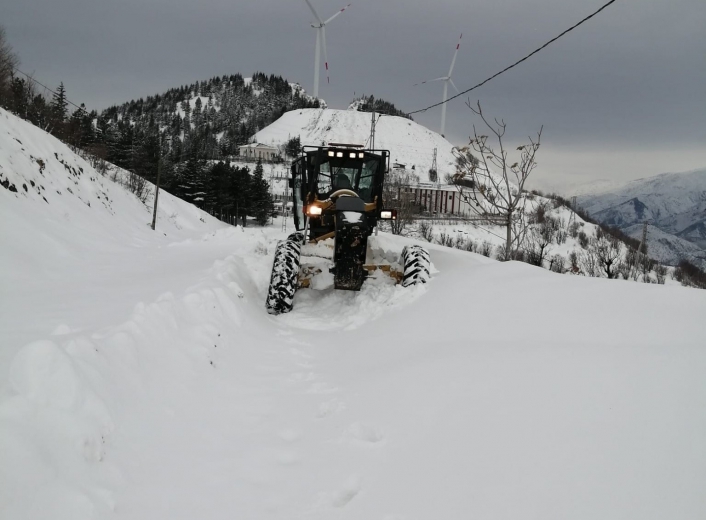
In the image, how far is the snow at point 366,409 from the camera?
2238 mm

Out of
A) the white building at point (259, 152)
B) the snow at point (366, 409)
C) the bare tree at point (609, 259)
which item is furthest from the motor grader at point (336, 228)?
the white building at point (259, 152)

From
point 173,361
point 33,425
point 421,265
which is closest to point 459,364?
point 173,361

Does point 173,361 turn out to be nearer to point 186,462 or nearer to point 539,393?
point 186,462

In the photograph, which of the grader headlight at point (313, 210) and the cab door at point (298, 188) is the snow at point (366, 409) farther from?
the cab door at point (298, 188)

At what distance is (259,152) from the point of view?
150 meters

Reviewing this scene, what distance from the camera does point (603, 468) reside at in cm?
221

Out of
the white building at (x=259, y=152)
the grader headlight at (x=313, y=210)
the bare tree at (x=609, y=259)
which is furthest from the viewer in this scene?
the white building at (x=259, y=152)

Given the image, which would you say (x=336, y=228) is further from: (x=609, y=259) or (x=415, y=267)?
(x=609, y=259)

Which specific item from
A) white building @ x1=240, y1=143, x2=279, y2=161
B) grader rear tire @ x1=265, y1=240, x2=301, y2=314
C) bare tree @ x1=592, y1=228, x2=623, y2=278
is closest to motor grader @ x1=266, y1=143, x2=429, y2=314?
grader rear tire @ x1=265, y1=240, x2=301, y2=314

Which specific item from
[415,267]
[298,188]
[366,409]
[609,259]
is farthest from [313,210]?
[609,259]

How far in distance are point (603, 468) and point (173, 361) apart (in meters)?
3.54

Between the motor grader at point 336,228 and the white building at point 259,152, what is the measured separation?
467 feet

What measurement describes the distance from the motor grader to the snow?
168cm

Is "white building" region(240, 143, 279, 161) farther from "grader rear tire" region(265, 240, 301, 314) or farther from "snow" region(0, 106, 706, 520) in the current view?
"snow" region(0, 106, 706, 520)
